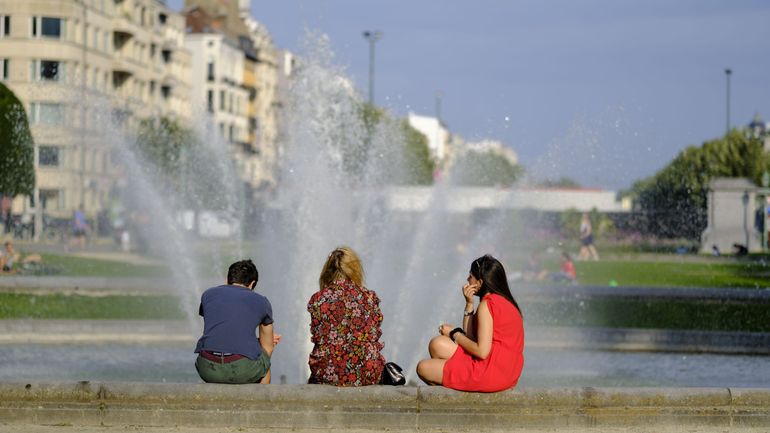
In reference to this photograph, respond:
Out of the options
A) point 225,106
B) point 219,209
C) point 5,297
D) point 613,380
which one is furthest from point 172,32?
point 613,380

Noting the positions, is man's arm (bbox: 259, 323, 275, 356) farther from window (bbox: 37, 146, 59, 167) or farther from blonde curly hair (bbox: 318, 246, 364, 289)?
window (bbox: 37, 146, 59, 167)

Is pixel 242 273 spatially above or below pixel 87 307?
above

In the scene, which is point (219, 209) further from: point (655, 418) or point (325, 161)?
point (655, 418)

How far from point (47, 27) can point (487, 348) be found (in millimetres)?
74827

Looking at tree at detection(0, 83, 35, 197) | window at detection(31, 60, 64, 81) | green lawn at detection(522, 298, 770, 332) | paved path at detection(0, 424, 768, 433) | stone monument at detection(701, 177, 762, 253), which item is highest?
window at detection(31, 60, 64, 81)

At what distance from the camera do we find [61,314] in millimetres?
22219

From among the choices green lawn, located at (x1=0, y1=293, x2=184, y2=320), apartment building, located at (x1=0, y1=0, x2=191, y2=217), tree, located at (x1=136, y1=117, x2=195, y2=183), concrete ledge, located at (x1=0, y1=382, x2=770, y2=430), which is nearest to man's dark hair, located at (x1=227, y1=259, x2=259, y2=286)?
concrete ledge, located at (x1=0, y1=382, x2=770, y2=430)

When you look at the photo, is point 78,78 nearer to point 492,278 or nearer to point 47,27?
point 47,27

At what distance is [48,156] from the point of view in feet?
236

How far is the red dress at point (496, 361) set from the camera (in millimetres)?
9742

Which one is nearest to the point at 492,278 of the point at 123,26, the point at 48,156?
the point at 48,156

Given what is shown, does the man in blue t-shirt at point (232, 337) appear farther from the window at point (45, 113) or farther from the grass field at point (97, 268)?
the window at point (45, 113)

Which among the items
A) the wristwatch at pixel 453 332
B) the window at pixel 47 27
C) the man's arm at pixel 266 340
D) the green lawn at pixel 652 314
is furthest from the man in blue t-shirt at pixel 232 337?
the window at pixel 47 27

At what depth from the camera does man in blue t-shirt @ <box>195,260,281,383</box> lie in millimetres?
10039
